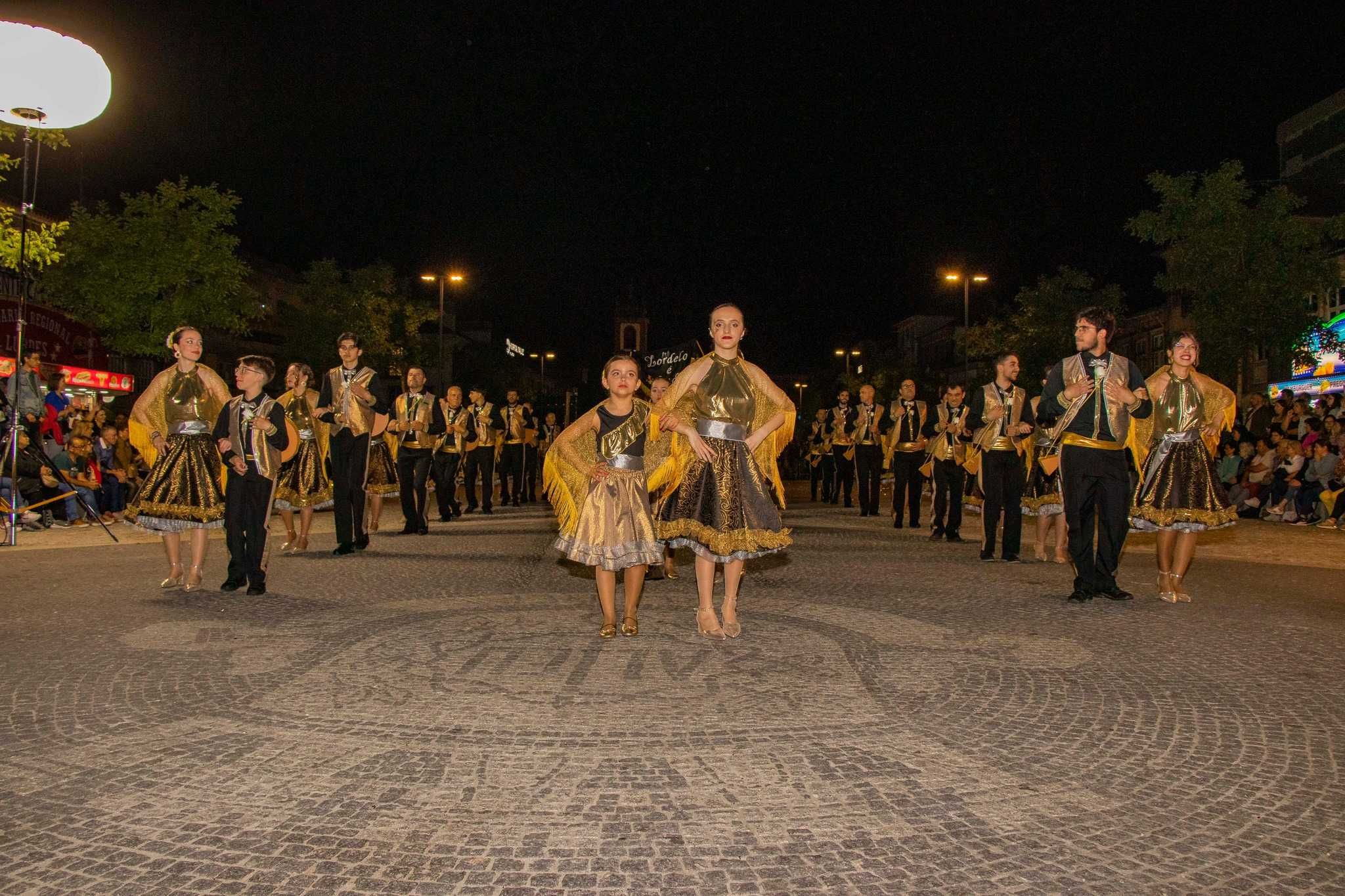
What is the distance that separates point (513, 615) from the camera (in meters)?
7.16

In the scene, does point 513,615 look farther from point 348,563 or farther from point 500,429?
point 500,429

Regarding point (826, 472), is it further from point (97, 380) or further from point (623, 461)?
point (97, 380)

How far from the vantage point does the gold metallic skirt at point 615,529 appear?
646 centimetres

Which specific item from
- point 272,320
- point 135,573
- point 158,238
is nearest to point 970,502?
point 135,573

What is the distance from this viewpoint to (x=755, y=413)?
6.69 metres

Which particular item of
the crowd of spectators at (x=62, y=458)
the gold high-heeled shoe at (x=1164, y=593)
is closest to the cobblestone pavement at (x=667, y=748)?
the gold high-heeled shoe at (x=1164, y=593)

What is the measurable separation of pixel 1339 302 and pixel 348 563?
42.5m

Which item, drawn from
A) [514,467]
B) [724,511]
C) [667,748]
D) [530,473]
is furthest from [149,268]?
[667,748]

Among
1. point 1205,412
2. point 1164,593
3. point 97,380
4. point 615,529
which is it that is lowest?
point 1164,593

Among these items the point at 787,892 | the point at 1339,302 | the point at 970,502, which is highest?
the point at 1339,302

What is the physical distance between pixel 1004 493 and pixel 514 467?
12419 mm

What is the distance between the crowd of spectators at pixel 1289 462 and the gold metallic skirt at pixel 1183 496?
9622 mm

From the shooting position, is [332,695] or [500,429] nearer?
[332,695]

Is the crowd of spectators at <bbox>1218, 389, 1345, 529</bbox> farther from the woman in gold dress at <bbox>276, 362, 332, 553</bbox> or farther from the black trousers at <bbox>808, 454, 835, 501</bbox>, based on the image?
the woman in gold dress at <bbox>276, 362, 332, 553</bbox>
